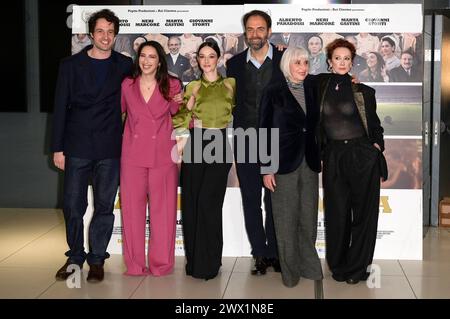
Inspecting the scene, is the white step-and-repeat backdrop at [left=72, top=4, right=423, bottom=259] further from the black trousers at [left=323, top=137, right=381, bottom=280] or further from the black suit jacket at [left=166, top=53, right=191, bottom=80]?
the black trousers at [left=323, top=137, right=381, bottom=280]

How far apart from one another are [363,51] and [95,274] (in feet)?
8.73

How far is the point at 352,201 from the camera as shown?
5051 millimetres

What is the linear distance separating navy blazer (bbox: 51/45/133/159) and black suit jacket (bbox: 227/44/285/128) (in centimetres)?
87

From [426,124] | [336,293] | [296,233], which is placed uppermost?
[426,124]

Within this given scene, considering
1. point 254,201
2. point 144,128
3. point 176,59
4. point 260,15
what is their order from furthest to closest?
point 176,59, point 254,201, point 260,15, point 144,128

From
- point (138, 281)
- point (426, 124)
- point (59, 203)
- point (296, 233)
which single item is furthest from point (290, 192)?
point (59, 203)

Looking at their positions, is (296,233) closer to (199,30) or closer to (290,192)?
(290,192)

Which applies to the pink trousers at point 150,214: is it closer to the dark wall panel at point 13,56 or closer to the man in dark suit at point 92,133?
the man in dark suit at point 92,133

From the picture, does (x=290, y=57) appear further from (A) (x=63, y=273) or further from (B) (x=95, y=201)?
(A) (x=63, y=273)

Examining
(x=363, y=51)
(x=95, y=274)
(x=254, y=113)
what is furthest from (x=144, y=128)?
(x=363, y=51)

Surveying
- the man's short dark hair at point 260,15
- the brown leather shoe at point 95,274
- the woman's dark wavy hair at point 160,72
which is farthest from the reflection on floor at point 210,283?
the man's short dark hair at point 260,15

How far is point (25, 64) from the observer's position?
8016 mm

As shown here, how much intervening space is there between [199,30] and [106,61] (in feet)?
3.25

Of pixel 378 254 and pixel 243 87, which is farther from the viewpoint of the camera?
pixel 378 254
